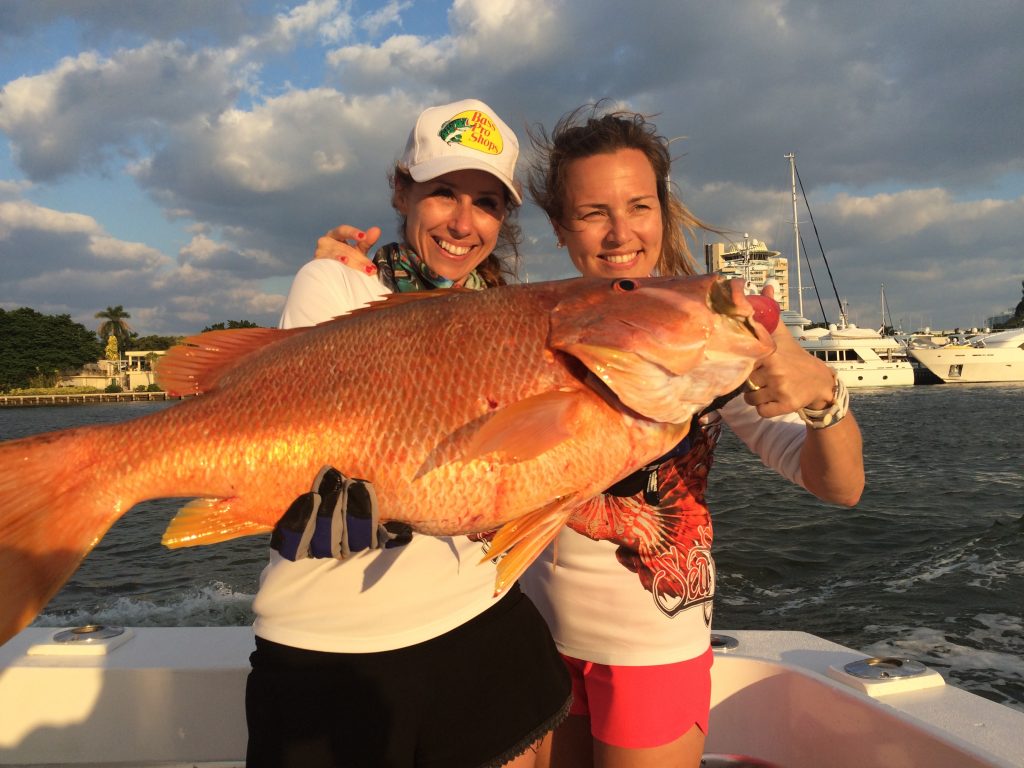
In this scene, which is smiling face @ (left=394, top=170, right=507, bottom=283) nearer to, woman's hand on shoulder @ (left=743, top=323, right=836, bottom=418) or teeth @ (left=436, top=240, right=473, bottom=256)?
teeth @ (left=436, top=240, right=473, bottom=256)

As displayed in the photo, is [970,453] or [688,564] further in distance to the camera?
[970,453]

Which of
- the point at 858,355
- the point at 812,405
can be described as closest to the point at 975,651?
the point at 812,405

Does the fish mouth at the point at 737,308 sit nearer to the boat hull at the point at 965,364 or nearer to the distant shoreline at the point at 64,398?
the boat hull at the point at 965,364

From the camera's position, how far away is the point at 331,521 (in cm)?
176

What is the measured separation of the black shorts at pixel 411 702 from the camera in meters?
2.04

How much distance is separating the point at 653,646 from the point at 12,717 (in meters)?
3.34

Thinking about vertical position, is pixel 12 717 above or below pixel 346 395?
below

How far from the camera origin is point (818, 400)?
2.25 metres

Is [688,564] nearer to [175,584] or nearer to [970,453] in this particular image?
[175,584]

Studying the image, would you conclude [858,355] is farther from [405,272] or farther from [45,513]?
[45,513]

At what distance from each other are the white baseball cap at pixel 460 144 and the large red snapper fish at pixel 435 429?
2.48ft

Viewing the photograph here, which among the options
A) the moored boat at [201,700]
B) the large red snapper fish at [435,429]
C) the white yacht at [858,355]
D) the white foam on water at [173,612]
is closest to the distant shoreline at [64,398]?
the white yacht at [858,355]

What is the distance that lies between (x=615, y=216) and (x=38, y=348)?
103m

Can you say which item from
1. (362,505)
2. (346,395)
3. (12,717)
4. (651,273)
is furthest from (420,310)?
(12,717)
